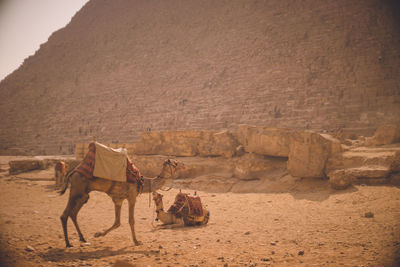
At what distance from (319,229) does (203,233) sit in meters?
1.17

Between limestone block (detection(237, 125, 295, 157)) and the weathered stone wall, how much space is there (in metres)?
3.75

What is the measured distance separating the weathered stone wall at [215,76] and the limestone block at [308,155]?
364cm

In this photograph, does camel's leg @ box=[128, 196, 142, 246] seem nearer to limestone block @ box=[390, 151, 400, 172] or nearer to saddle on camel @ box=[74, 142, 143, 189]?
saddle on camel @ box=[74, 142, 143, 189]

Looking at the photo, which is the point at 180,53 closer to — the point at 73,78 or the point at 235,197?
the point at 73,78

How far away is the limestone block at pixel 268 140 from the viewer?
5.27m

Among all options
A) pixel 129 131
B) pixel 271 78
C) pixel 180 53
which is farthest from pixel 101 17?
pixel 271 78

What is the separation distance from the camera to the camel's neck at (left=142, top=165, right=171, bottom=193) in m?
3.15

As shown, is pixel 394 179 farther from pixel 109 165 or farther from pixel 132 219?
pixel 109 165

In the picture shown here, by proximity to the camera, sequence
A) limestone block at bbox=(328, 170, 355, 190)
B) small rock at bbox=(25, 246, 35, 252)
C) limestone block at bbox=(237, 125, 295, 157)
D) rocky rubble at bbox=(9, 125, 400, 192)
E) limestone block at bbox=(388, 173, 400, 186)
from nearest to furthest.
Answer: small rock at bbox=(25, 246, 35, 252) < limestone block at bbox=(388, 173, 400, 186) < limestone block at bbox=(328, 170, 355, 190) < rocky rubble at bbox=(9, 125, 400, 192) < limestone block at bbox=(237, 125, 295, 157)

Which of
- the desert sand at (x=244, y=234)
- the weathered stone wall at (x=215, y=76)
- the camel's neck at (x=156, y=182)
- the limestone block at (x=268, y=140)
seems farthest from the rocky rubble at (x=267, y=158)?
the weathered stone wall at (x=215, y=76)

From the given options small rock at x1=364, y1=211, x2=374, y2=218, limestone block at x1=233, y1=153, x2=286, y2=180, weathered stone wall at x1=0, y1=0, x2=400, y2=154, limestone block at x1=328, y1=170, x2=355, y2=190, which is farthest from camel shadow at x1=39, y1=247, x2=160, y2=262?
weathered stone wall at x1=0, y1=0, x2=400, y2=154

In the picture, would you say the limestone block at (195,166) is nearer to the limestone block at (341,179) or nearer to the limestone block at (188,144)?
the limestone block at (188,144)

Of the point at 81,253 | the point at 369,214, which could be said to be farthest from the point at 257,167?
the point at 81,253

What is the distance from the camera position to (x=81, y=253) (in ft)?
7.64
